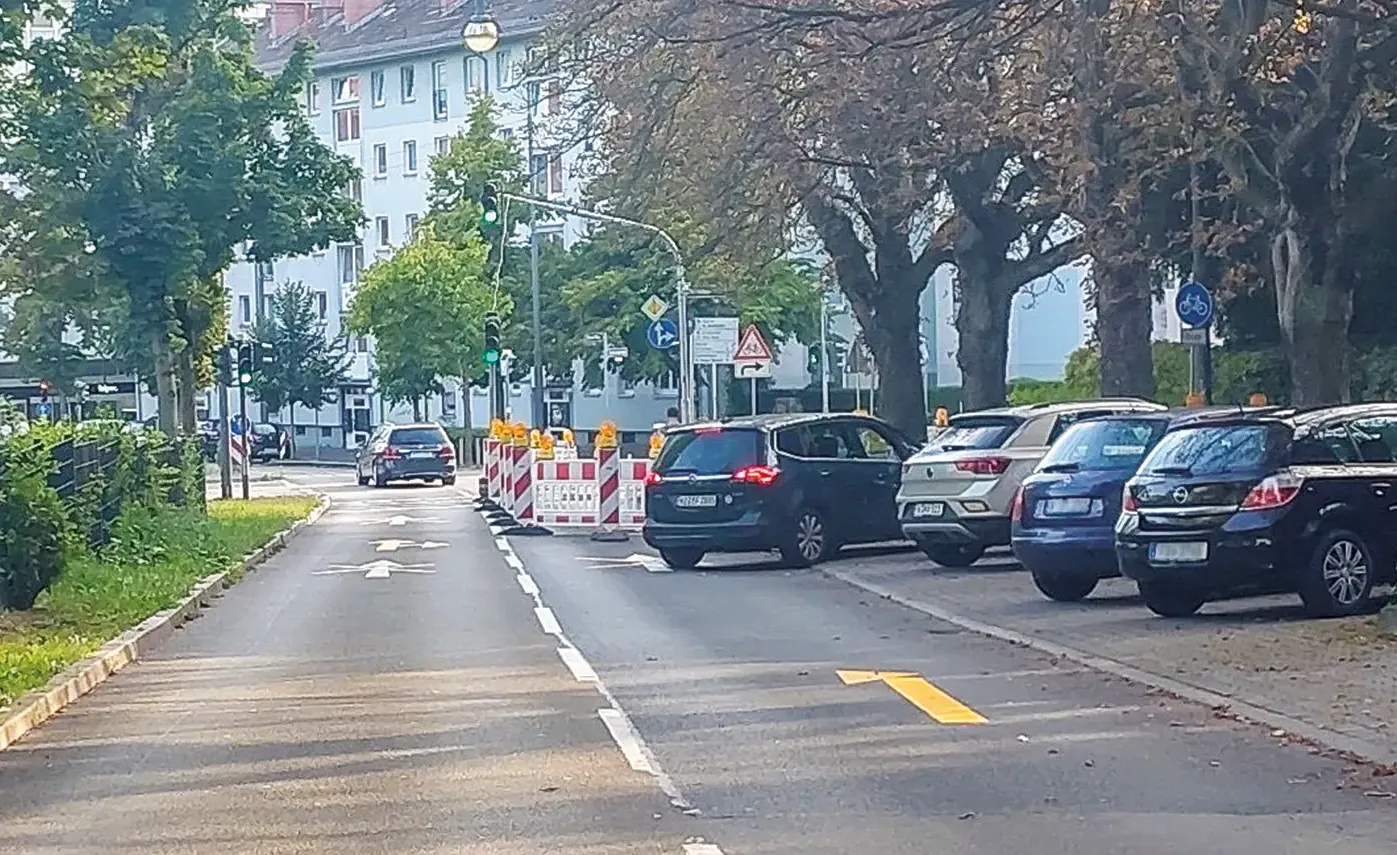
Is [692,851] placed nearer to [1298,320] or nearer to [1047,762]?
[1047,762]

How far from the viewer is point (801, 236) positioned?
40.0 m

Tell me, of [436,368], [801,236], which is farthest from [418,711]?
[436,368]

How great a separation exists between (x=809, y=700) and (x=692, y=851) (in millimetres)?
4789

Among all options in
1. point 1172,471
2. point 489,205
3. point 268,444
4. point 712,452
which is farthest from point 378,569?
point 268,444

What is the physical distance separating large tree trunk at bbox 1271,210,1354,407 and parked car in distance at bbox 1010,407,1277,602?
10.5ft

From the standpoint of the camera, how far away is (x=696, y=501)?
25.7 m

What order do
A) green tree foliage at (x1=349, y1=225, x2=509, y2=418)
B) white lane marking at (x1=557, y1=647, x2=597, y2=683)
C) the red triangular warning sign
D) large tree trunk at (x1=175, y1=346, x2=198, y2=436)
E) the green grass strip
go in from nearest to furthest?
white lane marking at (x1=557, y1=647, x2=597, y2=683) < the green grass strip < the red triangular warning sign < large tree trunk at (x1=175, y1=346, x2=198, y2=436) < green tree foliage at (x1=349, y1=225, x2=509, y2=418)

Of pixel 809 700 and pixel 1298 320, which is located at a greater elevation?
pixel 1298 320

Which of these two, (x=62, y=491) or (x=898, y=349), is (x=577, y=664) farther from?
(x=898, y=349)

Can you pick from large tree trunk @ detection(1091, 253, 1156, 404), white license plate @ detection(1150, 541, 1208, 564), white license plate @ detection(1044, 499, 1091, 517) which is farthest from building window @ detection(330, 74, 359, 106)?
white license plate @ detection(1150, 541, 1208, 564)

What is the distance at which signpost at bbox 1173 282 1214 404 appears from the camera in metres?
28.9

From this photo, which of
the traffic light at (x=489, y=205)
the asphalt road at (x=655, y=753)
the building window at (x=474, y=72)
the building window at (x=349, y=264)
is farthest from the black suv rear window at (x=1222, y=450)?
the building window at (x=349, y=264)

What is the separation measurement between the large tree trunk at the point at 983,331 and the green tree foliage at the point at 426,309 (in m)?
40.7

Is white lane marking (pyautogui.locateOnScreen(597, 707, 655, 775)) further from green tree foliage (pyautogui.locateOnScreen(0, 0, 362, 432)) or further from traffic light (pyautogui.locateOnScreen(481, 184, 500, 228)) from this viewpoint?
green tree foliage (pyautogui.locateOnScreen(0, 0, 362, 432))
